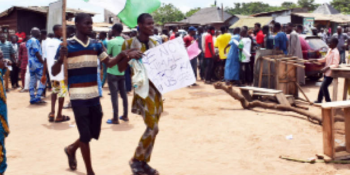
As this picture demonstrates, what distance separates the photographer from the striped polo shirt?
3.75 m

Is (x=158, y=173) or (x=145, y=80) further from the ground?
(x=145, y=80)

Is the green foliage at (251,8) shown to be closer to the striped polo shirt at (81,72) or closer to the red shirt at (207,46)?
the red shirt at (207,46)

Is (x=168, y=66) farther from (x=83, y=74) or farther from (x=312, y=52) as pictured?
(x=312, y=52)

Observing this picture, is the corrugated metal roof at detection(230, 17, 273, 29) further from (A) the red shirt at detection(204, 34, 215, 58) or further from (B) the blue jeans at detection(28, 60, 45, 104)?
(B) the blue jeans at detection(28, 60, 45, 104)

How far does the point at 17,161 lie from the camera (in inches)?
187

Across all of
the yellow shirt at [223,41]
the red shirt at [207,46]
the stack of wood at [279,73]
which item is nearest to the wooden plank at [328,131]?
the stack of wood at [279,73]

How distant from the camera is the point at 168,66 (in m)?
4.02

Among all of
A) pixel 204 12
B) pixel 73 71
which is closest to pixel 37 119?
pixel 73 71

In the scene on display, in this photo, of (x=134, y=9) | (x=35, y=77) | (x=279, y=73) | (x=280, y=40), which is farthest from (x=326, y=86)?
(x=35, y=77)

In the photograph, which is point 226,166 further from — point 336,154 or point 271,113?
point 271,113

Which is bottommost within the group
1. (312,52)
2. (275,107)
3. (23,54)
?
(275,107)

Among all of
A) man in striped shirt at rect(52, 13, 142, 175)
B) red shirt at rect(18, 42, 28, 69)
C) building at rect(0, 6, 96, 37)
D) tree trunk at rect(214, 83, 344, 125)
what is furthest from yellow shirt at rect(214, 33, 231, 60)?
building at rect(0, 6, 96, 37)

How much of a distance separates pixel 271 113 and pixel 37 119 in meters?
4.98

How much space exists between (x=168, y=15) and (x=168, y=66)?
208 ft
